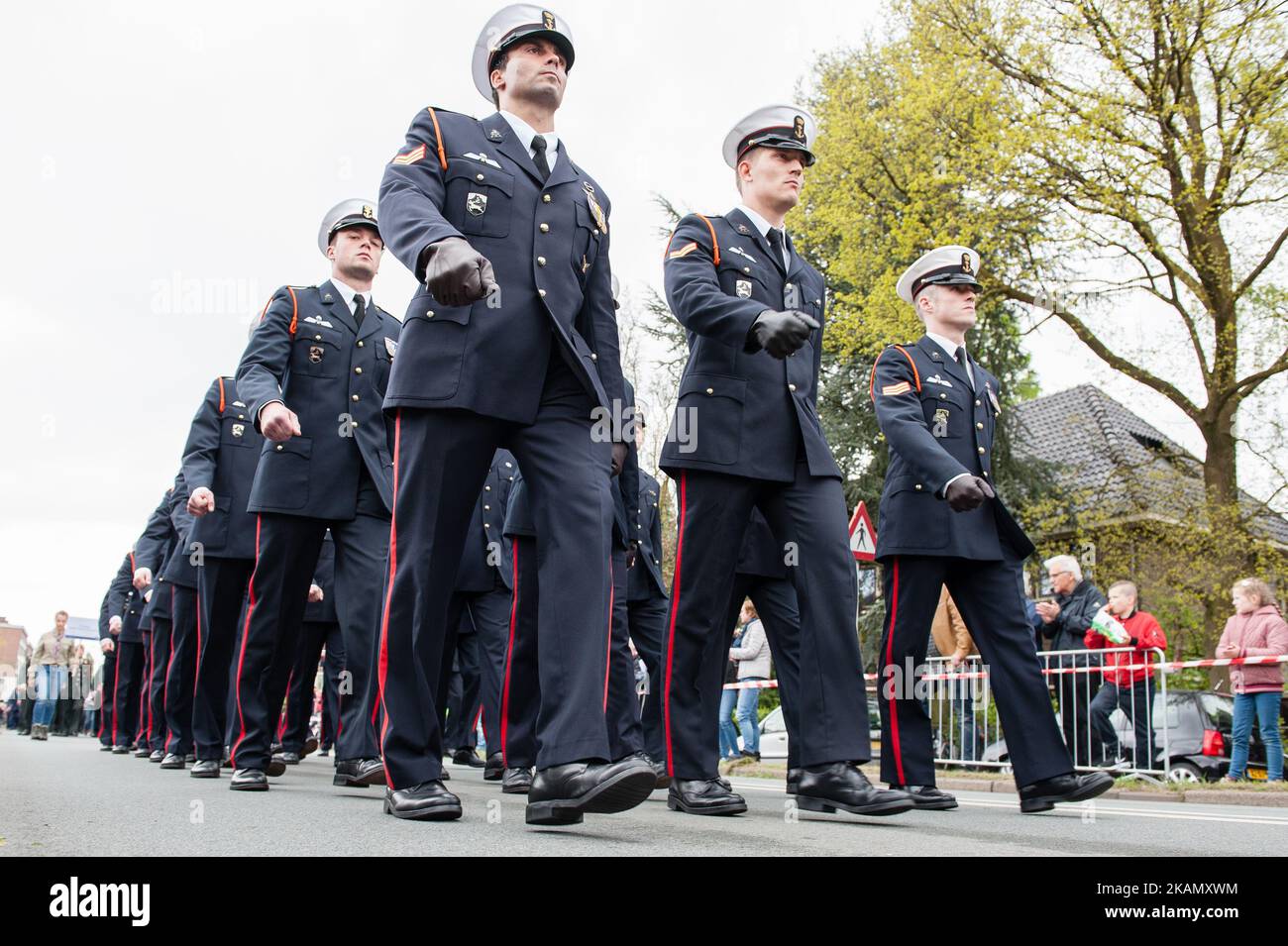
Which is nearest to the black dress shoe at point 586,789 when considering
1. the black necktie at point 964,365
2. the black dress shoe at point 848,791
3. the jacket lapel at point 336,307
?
the black dress shoe at point 848,791

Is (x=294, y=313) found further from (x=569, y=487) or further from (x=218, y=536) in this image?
(x=569, y=487)

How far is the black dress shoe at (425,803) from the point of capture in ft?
13.6

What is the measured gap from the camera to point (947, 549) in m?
6.03

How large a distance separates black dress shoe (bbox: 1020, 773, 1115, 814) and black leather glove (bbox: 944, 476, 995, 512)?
1245 millimetres

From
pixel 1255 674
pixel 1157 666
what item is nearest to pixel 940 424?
pixel 1157 666

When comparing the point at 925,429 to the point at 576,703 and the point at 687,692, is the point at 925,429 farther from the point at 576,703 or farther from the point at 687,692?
the point at 576,703

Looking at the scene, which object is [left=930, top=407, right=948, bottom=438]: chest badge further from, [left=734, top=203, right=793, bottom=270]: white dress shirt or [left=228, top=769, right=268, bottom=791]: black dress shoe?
[left=228, top=769, right=268, bottom=791]: black dress shoe

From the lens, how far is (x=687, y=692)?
216 inches

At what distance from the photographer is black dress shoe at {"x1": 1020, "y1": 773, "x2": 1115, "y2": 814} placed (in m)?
5.62

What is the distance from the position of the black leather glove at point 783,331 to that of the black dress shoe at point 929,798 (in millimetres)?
2466

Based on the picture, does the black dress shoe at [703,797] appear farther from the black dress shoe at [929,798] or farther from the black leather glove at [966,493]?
the black leather glove at [966,493]

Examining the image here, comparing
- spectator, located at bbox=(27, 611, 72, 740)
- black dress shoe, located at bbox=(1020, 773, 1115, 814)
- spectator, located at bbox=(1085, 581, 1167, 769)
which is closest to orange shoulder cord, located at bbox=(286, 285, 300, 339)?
black dress shoe, located at bbox=(1020, 773, 1115, 814)
